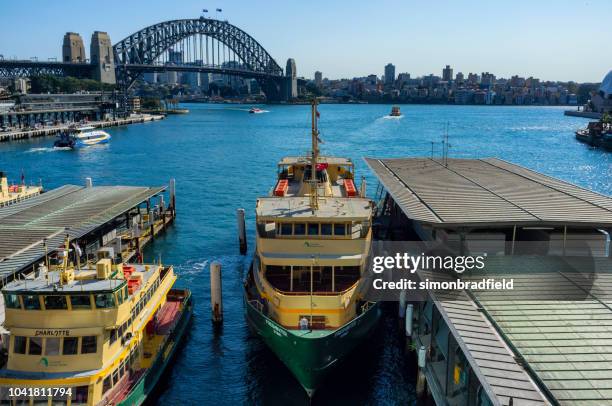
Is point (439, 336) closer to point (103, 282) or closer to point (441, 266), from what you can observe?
point (441, 266)

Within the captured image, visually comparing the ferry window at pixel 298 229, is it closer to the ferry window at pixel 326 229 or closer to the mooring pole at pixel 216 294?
the ferry window at pixel 326 229

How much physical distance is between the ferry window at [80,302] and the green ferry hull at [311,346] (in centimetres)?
734

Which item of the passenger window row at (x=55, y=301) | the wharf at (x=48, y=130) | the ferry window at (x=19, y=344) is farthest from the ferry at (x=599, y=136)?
the ferry window at (x=19, y=344)

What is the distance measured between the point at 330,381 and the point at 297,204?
8392 millimetres

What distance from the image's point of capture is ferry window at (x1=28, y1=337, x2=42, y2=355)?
62.7ft

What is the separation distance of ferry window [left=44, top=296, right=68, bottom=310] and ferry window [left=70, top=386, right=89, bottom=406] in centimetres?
271

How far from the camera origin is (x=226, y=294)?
3456 cm

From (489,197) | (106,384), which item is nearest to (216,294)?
(106,384)

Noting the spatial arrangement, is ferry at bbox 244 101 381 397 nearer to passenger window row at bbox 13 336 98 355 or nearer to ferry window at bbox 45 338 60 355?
passenger window row at bbox 13 336 98 355

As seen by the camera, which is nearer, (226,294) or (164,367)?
(164,367)

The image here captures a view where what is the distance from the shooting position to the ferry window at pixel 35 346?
1912 cm

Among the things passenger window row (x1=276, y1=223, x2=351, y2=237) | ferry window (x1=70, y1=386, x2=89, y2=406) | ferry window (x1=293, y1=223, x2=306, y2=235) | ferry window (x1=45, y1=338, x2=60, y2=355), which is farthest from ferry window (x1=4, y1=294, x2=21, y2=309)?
ferry window (x1=293, y1=223, x2=306, y2=235)

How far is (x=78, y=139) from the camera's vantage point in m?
109

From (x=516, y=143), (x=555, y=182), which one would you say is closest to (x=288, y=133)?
(x=516, y=143)
